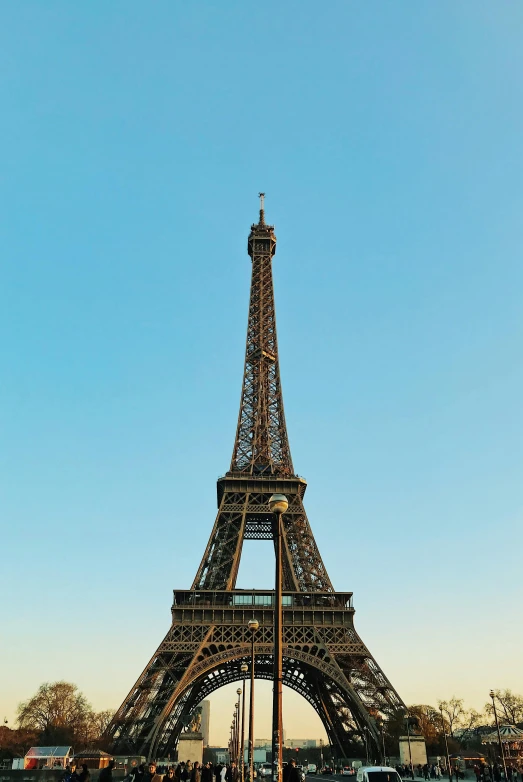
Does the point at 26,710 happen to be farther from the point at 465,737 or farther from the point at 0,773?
the point at 465,737

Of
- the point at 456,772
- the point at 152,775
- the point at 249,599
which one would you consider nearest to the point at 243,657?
the point at 249,599

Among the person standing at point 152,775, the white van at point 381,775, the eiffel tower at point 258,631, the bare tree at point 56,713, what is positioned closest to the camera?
the person standing at point 152,775

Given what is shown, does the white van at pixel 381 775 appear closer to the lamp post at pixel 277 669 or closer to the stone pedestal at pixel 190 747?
the lamp post at pixel 277 669

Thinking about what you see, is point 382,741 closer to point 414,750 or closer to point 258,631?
point 414,750

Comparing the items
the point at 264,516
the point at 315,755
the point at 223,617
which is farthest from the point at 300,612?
the point at 315,755

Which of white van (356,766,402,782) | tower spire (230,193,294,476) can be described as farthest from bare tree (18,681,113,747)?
white van (356,766,402,782)

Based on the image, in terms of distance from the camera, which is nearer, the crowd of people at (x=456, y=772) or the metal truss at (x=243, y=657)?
the crowd of people at (x=456, y=772)

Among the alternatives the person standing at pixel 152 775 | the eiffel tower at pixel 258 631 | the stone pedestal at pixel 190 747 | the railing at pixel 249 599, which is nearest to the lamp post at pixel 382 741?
the eiffel tower at pixel 258 631
